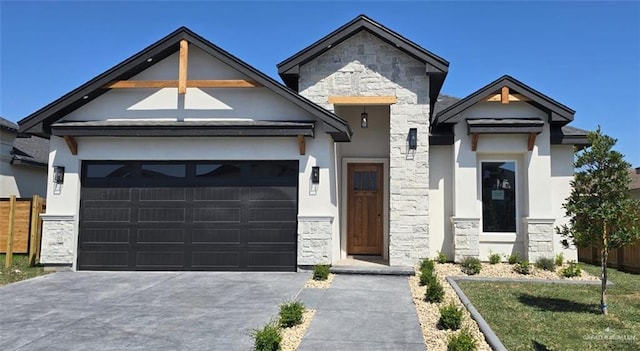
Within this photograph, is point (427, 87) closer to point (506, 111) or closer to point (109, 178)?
point (506, 111)

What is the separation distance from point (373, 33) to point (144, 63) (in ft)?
19.0

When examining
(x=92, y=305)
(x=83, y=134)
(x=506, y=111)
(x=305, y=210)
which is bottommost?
(x=92, y=305)

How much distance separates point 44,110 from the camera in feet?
33.9

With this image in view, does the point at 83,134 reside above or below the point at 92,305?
above

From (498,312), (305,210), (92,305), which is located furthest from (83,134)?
(498,312)

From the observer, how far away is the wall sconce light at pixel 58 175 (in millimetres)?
10531

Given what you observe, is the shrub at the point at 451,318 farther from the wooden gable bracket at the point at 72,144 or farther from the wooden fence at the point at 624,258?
the wooden gable bracket at the point at 72,144

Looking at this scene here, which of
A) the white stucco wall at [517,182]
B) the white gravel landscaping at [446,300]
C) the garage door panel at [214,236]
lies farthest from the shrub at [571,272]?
the garage door panel at [214,236]

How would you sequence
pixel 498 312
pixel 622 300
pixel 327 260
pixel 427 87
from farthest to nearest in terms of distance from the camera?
pixel 427 87
pixel 327 260
pixel 622 300
pixel 498 312

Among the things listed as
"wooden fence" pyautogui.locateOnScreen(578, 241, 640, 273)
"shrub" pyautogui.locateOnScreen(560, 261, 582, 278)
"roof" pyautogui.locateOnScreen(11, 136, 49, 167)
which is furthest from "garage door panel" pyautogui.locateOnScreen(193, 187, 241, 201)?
"roof" pyautogui.locateOnScreen(11, 136, 49, 167)

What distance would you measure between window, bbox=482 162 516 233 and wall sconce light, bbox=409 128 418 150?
2140 mm

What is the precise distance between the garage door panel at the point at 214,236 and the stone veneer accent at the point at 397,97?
387 cm

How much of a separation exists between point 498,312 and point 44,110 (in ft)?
34.9

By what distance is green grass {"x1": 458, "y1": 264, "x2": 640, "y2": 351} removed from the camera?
5.44 meters
